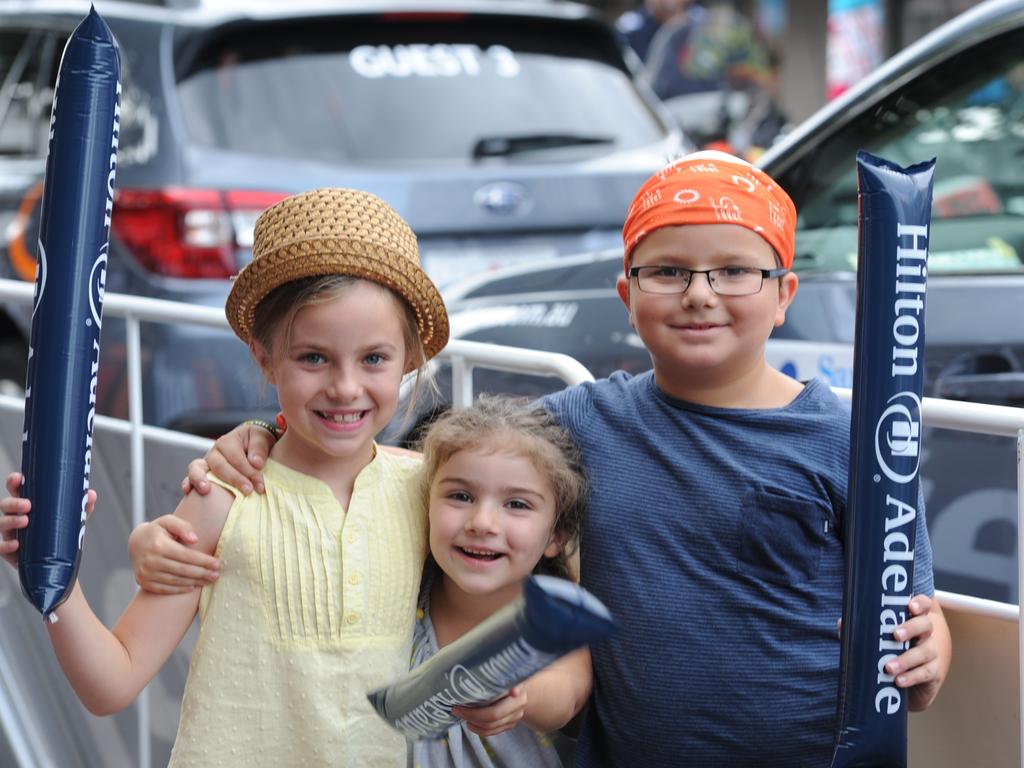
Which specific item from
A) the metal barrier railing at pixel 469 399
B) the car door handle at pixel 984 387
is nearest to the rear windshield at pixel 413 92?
the metal barrier railing at pixel 469 399

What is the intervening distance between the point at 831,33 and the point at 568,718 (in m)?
12.1

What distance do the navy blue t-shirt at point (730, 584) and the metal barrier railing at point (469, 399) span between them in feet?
0.45

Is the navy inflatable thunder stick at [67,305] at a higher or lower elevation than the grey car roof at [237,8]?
lower

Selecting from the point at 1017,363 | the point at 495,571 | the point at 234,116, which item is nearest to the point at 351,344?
the point at 495,571

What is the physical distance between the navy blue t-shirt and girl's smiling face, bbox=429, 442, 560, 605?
0.09 metres

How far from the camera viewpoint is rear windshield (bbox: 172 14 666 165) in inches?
200

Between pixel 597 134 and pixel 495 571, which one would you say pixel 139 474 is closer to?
pixel 495 571

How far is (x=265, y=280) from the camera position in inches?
84.1

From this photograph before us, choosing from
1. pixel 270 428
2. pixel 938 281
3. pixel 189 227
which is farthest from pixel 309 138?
pixel 270 428

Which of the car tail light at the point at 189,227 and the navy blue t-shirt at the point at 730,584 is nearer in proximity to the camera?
the navy blue t-shirt at the point at 730,584

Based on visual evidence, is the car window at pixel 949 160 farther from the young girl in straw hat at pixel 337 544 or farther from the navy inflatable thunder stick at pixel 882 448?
the navy inflatable thunder stick at pixel 882 448

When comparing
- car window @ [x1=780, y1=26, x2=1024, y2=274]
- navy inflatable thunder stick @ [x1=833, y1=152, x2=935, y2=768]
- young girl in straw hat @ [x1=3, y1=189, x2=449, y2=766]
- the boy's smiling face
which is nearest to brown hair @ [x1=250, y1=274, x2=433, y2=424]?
young girl in straw hat @ [x1=3, y1=189, x2=449, y2=766]

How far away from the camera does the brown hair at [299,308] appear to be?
6.92 ft

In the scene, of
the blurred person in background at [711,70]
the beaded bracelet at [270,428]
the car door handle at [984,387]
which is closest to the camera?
the beaded bracelet at [270,428]
